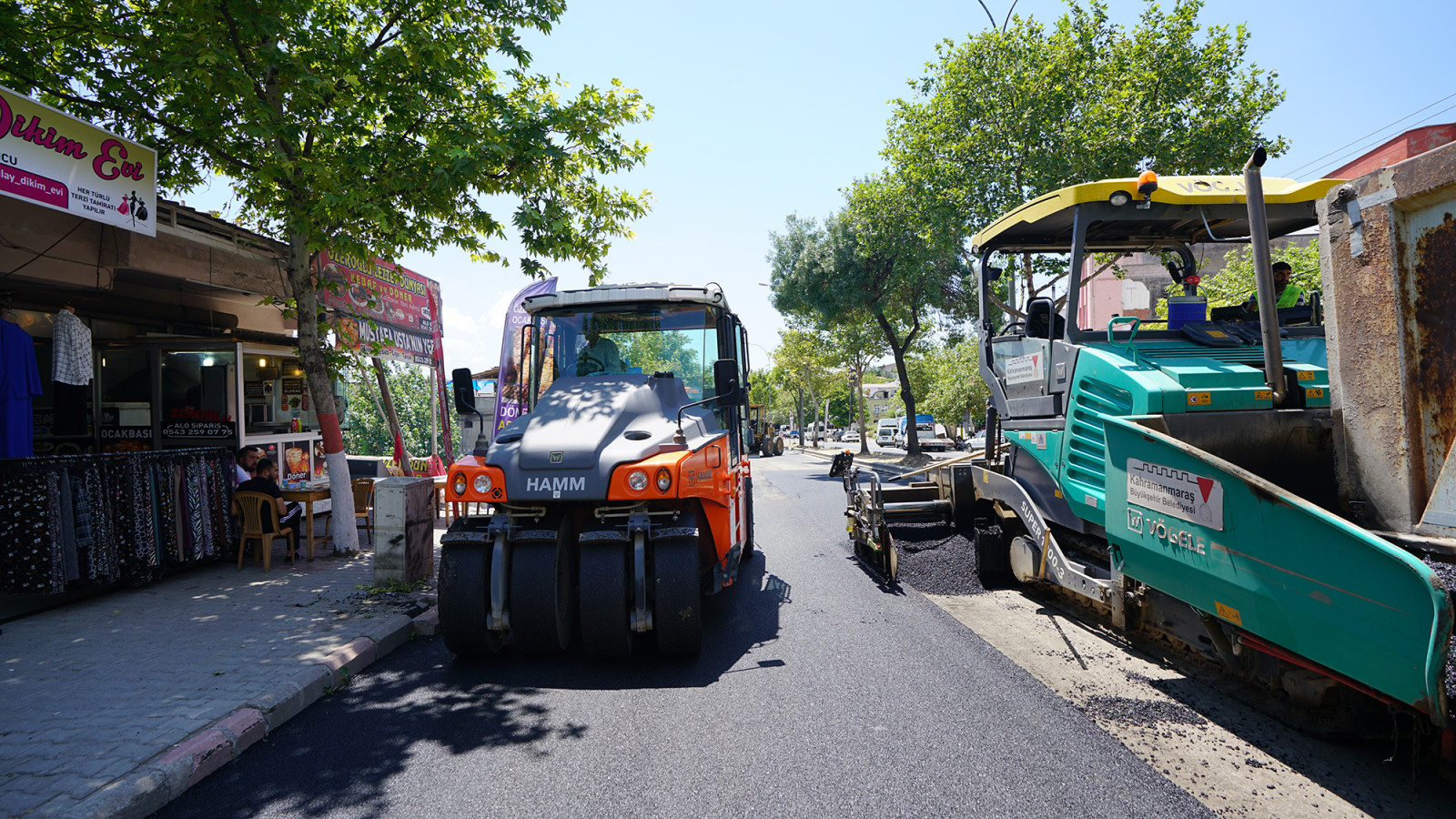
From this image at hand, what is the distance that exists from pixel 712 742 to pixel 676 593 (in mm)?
1116

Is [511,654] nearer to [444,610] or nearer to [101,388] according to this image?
[444,610]

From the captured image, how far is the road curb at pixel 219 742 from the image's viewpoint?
2988 millimetres

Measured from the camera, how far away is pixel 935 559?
7.26 meters

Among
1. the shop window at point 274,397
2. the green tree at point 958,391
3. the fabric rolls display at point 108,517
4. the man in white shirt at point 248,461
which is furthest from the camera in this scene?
the green tree at point 958,391

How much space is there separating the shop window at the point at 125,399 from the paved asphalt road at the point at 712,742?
7.64 meters

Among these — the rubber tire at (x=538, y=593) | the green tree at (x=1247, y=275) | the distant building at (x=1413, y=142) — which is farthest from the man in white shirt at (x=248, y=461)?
the distant building at (x=1413, y=142)

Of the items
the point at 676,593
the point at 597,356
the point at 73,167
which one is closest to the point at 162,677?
the point at 676,593

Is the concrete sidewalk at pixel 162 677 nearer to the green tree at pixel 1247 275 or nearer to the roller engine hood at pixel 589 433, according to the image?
the roller engine hood at pixel 589 433

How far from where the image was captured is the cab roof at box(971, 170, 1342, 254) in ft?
16.2

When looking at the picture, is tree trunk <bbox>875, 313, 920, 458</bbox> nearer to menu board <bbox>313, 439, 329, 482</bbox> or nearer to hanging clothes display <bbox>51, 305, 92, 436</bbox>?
menu board <bbox>313, 439, 329, 482</bbox>

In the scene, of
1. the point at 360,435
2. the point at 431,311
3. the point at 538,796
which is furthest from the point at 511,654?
the point at 360,435

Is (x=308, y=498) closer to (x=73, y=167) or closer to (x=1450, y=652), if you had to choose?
(x=73, y=167)

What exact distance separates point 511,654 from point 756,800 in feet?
8.64

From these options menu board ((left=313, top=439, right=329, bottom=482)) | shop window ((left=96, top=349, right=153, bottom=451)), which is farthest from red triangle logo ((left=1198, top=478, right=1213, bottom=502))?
menu board ((left=313, top=439, right=329, bottom=482))
